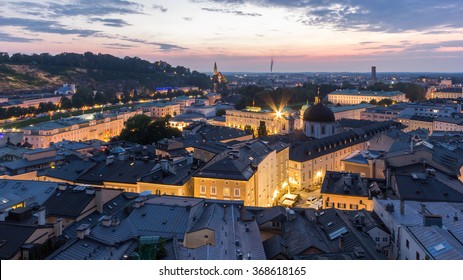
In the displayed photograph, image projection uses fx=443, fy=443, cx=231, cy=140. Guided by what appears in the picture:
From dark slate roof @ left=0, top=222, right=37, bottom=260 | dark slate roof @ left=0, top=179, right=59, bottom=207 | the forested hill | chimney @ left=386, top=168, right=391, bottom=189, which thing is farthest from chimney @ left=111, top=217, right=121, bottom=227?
the forested hill

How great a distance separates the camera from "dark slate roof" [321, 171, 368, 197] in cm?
2988

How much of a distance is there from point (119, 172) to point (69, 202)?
970cm

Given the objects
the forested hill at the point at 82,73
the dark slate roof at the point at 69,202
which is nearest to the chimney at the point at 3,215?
the dark slate roof at the point at 69,202

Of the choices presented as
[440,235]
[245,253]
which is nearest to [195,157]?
[245,253]

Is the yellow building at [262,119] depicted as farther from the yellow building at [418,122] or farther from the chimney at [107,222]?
the chimney at [107,222]

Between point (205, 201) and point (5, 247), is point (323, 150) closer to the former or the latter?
point (205, 201)

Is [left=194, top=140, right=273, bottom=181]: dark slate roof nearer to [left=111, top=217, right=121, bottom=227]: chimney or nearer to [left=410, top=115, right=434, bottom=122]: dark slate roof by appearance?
[left=111, top=217, right=121, bottom=227]: chimney

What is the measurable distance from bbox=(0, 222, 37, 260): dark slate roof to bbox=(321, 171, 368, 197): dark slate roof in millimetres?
19654

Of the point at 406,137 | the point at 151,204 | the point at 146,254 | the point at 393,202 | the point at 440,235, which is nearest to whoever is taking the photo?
the point at 146,254

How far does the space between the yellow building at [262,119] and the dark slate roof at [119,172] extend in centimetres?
4223

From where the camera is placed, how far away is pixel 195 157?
38438 mm

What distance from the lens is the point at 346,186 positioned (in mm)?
30312

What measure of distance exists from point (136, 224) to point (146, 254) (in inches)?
227

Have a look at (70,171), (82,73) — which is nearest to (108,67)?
(82,73)
